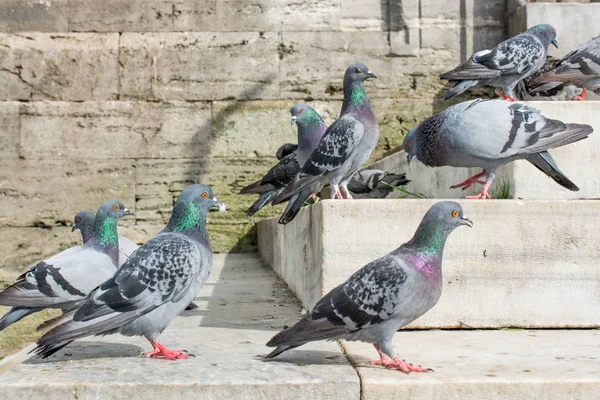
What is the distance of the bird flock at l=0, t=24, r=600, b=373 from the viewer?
325cm

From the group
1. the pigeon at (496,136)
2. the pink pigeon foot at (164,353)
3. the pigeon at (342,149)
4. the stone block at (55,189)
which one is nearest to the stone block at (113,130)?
the stone block at (55,189)

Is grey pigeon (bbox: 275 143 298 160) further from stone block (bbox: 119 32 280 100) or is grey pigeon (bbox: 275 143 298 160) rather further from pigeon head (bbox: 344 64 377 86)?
pigeon head (bbox: 344 64 377 86)

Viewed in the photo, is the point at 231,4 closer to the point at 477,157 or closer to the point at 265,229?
the point at 265,229

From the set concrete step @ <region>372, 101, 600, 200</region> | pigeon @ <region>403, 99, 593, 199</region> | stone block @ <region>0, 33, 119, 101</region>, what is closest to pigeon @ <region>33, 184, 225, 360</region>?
pigeon @ <region>403, 99, 593, 199</region>

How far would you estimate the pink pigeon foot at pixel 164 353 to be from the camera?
3.50m

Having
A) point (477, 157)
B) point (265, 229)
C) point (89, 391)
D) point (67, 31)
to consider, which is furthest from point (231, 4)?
point (89, 391)

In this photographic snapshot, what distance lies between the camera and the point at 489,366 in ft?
10.9

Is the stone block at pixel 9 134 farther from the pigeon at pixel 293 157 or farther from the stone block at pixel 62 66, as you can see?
the pigeon at pixel 293 157

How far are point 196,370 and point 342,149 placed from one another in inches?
73.3

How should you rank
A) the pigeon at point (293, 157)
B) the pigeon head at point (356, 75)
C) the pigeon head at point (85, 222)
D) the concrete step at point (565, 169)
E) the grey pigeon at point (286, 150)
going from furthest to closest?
1. the grey pigeon at point (286, 150)
2. the pigeon head at point (85, 222)
3. the pigeon at point (293, 157)
4. the concrete step at point (565, 169)
5. the pigeon head at point (356, 75)

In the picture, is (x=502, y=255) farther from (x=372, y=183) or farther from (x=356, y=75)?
(x=372, y=183)

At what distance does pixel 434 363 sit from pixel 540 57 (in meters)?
2.87

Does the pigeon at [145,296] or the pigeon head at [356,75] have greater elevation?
the pigeon head at [356,75]

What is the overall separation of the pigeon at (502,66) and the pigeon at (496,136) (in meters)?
0.75
